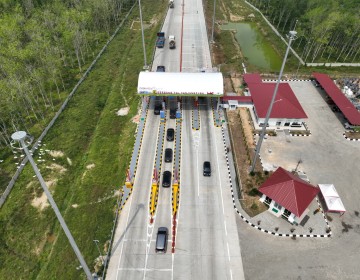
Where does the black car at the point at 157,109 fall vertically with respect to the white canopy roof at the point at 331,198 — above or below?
below

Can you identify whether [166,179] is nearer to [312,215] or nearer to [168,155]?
[168,155]

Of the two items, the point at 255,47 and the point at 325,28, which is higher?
the point at 325,28

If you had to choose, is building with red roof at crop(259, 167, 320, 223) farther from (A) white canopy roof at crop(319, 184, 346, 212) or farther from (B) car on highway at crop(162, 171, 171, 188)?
(B) car on highway at crop(162, 171, 171, 188)

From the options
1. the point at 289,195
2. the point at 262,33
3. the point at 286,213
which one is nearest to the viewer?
the point at 289,195

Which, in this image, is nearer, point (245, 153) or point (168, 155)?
point (168, 155)

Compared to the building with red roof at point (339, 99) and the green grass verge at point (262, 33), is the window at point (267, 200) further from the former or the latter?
the green grass verge at point (262, 33)

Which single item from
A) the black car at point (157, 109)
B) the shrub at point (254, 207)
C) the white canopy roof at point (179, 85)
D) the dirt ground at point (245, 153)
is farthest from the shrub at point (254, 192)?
the black car at point (157, 109)

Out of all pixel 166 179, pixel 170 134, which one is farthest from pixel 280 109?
pixel 166 179

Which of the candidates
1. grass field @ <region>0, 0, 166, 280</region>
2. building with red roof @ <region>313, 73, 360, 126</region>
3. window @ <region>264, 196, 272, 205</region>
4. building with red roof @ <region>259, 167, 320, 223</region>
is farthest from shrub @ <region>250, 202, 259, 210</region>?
building with red roof @ <region>313, 73, 360, 126</region>
